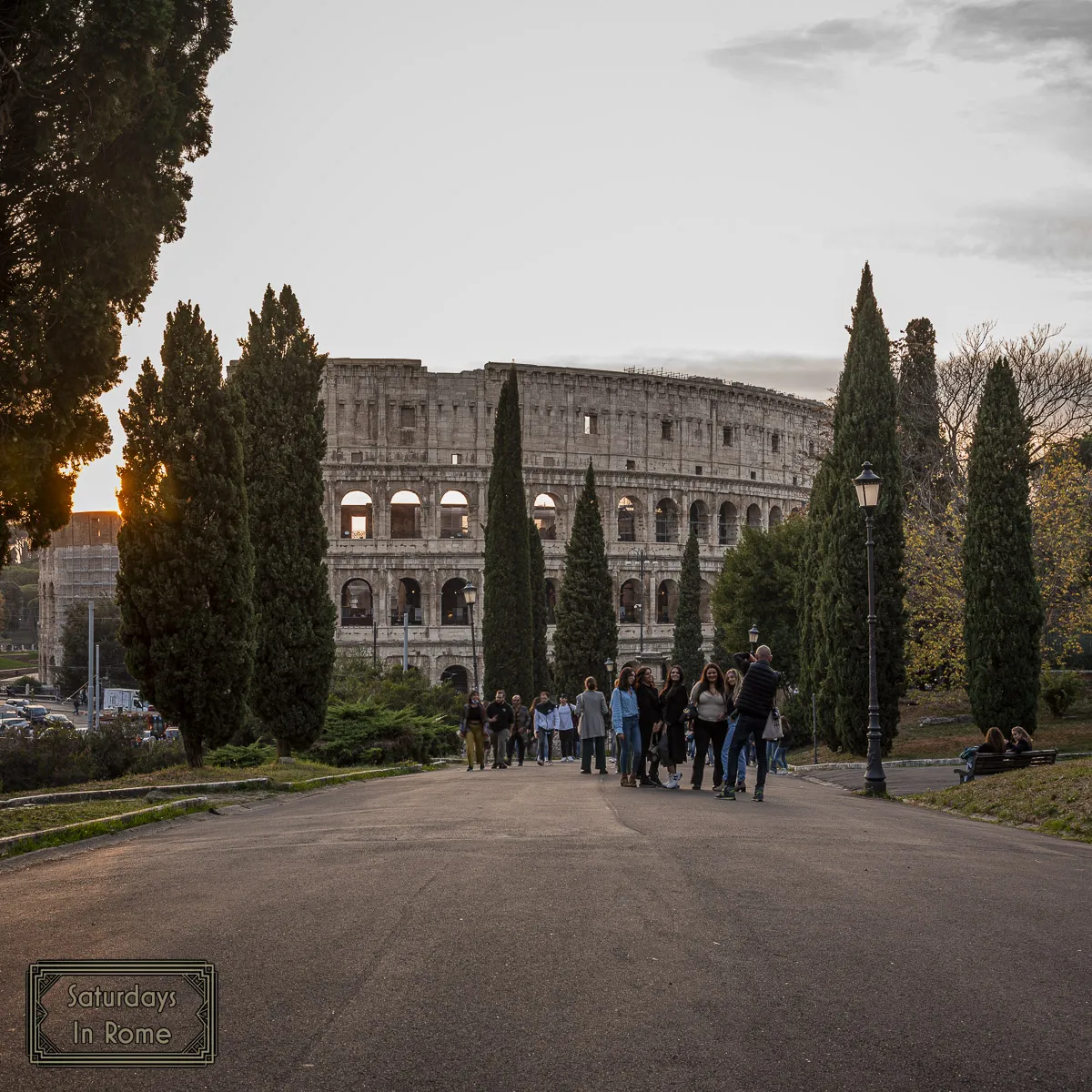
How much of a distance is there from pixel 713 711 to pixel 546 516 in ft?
197

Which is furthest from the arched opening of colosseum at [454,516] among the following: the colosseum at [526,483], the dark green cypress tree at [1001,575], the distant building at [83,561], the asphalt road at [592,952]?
the asphalt road at [592,952]

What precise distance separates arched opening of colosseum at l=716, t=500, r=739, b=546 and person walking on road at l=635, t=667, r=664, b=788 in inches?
2404

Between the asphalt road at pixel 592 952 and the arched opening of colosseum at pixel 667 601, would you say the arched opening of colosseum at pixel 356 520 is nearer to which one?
the arched opening of colosseum at pixel 667 601

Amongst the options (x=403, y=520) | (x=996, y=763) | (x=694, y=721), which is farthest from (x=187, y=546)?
(x=403, y=520)

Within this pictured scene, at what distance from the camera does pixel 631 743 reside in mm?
17547

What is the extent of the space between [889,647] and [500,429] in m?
24.6

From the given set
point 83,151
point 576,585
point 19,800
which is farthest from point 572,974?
point 576,585

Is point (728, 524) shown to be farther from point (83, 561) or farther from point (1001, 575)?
point (1001, 575)

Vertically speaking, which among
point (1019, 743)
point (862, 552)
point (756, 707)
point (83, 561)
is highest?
point (83, 561)

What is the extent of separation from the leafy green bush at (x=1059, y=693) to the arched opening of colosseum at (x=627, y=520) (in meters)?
42.0

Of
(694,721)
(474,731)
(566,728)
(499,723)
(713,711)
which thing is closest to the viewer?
(713,711)

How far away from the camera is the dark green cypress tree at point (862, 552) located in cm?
2780

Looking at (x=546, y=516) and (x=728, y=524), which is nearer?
(x=546, y=516)

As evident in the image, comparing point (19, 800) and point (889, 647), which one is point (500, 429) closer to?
point (889, 647)
